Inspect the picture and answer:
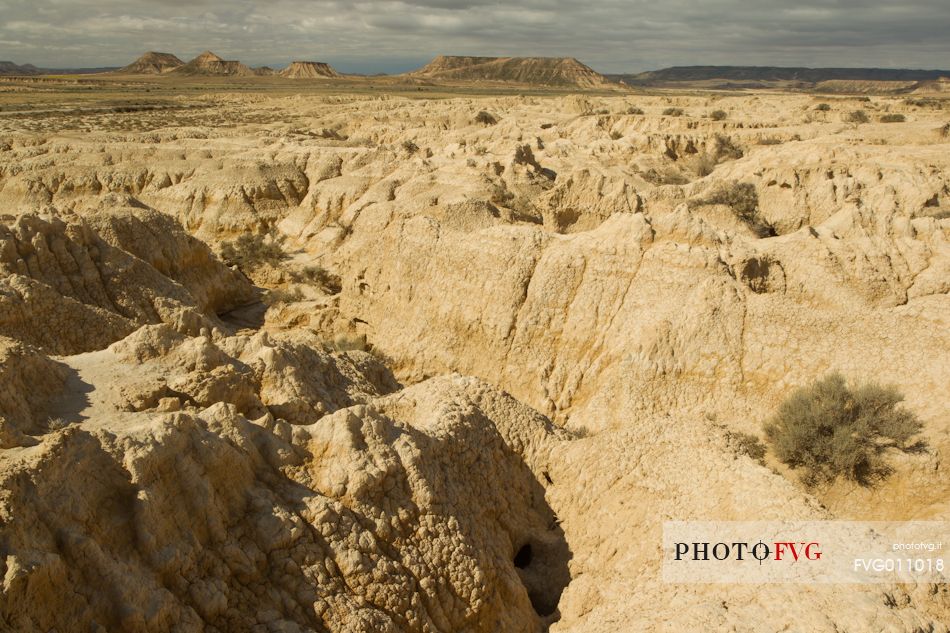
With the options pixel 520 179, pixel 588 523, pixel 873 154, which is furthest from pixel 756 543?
pixel 873 154

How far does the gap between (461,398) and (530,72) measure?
18438 cm

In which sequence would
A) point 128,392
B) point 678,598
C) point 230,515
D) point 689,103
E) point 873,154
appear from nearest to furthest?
point 230,515 < point 678,598 < point 128,392 < point 873,154 < point 689,103

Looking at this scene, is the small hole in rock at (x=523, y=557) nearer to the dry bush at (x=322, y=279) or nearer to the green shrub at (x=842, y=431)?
the green shrub at (x=842, y=431)

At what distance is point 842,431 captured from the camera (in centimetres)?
952

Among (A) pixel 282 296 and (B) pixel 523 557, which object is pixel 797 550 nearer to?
(B) pixel 523 557

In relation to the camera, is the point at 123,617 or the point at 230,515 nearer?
the point at 123,617

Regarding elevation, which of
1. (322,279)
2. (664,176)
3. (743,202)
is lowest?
(322,279)

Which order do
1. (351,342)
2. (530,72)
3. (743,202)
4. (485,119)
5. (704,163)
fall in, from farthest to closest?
(530,72), (485,119), (704,163), (743,202), (351,342)

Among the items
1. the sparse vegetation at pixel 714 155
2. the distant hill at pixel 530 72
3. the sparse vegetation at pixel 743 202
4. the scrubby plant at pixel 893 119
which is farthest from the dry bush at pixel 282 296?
the distant hill at pixel 530 72

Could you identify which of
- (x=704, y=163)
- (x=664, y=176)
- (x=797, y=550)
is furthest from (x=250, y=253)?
(x=704, y=163)

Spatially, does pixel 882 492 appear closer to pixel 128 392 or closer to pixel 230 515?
pixel 230 515

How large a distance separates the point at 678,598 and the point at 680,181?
2622cm

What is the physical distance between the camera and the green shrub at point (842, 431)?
9.43 m

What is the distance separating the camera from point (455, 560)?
675cm
